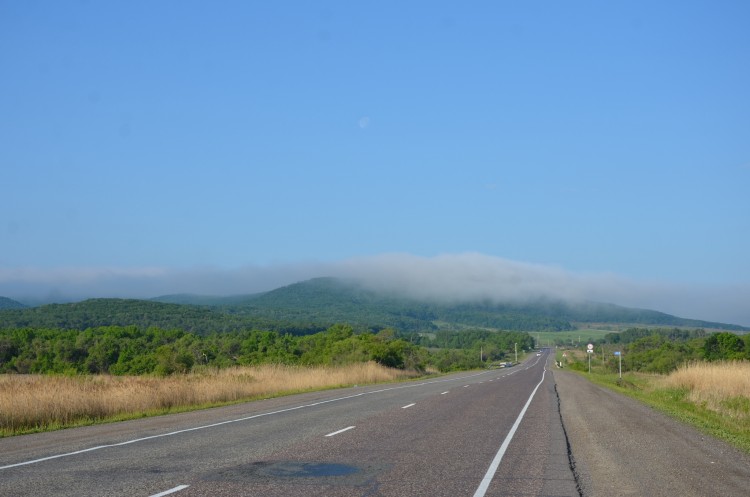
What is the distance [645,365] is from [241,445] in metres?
104

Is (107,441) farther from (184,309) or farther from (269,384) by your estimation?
(184,309)

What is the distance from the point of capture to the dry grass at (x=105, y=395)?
61.7 ft

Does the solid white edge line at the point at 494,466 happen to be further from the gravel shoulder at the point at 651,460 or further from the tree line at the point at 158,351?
the tree line at the point at 158,351

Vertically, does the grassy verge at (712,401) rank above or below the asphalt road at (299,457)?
below

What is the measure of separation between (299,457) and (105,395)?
1225cm

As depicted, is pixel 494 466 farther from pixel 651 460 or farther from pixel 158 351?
pixel 158 351

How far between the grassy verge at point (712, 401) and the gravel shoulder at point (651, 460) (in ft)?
2.71

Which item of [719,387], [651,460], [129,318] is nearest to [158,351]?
[719,387]

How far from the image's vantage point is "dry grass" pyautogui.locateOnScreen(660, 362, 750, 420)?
2555cm

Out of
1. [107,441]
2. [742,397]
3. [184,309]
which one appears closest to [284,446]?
[107,441]

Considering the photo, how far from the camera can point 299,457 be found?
40.2ft

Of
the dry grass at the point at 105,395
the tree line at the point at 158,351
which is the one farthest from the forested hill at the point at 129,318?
the dry grass at the point at 105,395

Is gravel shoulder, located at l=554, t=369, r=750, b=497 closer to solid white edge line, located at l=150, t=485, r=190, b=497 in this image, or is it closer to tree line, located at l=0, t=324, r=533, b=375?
solid white edge line, located at l=150, t=485, r=190, b=497

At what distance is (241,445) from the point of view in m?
13.9
